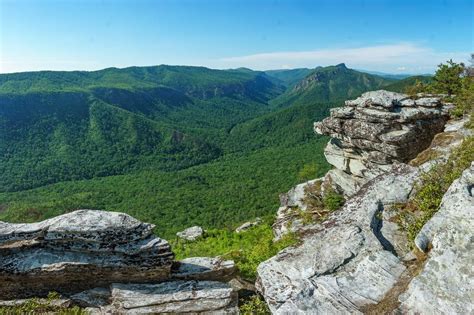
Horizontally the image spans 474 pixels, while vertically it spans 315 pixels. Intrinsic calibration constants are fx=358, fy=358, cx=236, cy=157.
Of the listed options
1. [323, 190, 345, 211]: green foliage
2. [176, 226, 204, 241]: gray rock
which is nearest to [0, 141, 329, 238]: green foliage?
[176, 226, 204, 241]: gray rock

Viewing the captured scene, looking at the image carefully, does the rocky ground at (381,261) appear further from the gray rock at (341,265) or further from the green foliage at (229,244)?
the green foliage at (229,244)

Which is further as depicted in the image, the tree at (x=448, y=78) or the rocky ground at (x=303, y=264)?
the tree at (x=448, y=78)

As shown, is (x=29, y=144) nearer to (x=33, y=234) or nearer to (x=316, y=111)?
(x=316, y=111)

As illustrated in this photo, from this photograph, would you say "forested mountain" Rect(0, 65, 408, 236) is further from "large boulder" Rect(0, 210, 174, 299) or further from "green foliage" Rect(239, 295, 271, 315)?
"green foliage" Rect(239, 295, 271, 315)

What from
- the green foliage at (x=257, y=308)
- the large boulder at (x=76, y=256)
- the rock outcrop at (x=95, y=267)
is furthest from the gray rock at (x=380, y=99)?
the large boulder at (x=76, y=256)

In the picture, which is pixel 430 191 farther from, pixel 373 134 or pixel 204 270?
pixel 373 134
